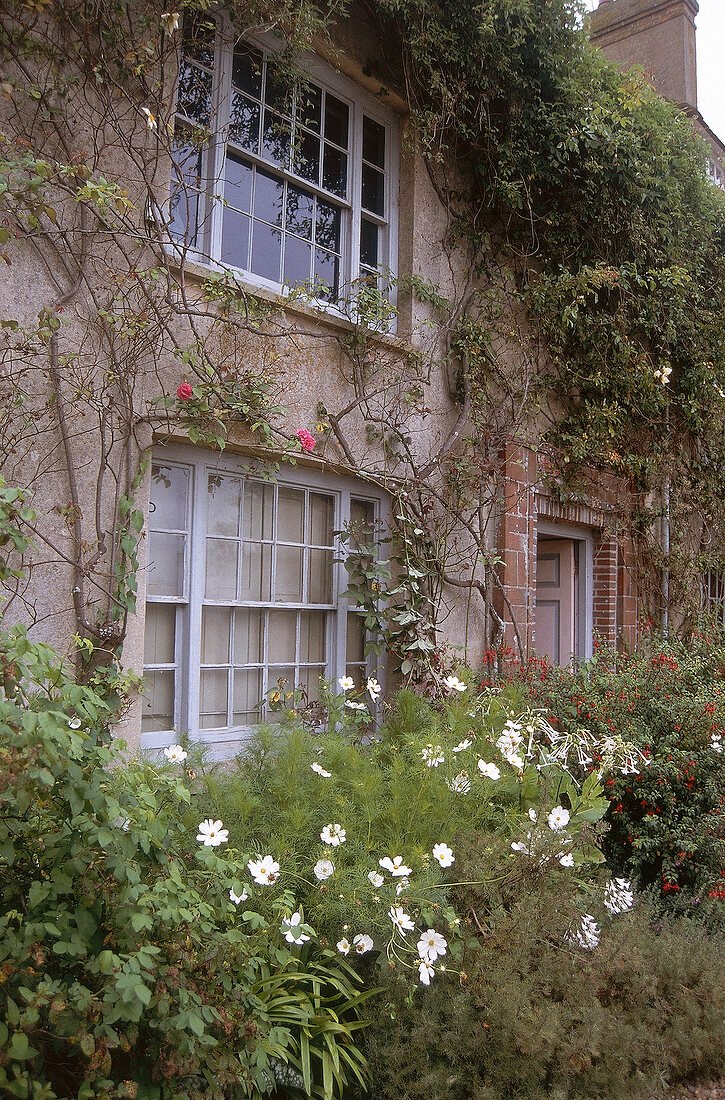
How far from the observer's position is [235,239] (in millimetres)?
4633

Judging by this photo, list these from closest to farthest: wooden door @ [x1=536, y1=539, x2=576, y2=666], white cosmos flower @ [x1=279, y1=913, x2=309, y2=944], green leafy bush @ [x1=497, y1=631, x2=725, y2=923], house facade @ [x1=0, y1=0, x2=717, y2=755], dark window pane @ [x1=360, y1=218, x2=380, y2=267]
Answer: white cosmos flower @ [x1=279, y1=913, x2=309, y2=944] → house facade @ [x1=0, y1=0, x2=717, y2=755] → green leafy bush @ [x1=497, y1=631, x2=725, y2=923] → dark window pane @ [x1=360, y1=218, x2=380, y2=267] → wooden door @ [x1=536, y1=539, x2=576, y2=666]

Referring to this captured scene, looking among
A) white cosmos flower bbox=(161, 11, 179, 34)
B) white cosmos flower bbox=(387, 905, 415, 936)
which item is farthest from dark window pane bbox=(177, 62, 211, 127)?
white cosmos flower bbox=(387, 905, 415, 936)

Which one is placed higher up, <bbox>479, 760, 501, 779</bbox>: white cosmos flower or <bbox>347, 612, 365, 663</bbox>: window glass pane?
<bbox>347, 612, 365, 663</bbox>: window glass pane

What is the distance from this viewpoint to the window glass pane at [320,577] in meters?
5.03

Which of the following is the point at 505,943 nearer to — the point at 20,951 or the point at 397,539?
the point at 20,951

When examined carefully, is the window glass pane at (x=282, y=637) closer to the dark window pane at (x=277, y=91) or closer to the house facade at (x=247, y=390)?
the house facade at (x=247, y=390)

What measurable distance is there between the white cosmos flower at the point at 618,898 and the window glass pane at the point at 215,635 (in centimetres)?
225

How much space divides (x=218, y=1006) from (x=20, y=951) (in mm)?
529

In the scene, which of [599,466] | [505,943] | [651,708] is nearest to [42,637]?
[505,943]

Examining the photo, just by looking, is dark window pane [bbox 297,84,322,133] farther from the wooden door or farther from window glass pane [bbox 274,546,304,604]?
the wooden door

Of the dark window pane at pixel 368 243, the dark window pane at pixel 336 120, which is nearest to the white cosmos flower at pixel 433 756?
the dark window pane at pixel 368 243

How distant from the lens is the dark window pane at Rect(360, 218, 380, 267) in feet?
18.0

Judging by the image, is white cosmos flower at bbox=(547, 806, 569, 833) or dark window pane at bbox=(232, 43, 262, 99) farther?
dark window pane at bbox=(232, 43, 262, 99)

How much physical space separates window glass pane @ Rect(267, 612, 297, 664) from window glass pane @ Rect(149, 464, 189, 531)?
87cm
